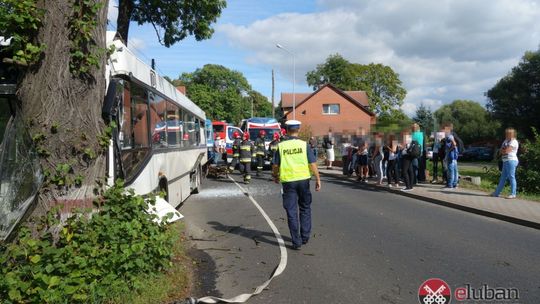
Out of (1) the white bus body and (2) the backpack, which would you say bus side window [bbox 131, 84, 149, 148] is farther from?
(2) the backpack

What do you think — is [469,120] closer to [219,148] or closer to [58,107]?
[219,148]

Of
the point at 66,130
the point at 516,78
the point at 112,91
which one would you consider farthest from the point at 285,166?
the point at 516,78

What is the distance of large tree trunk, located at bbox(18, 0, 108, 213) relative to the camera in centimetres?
462

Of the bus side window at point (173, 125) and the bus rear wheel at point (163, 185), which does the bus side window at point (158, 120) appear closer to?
the bus side window at point (173, 125)

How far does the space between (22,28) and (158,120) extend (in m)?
3.83

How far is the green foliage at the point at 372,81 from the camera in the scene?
232 feet

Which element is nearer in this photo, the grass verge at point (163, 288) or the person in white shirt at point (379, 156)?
the grass verge at point (163, 288)

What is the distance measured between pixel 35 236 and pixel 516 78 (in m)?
50.0

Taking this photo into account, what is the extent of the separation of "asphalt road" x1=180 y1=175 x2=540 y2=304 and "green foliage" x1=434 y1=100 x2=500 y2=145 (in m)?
54.0

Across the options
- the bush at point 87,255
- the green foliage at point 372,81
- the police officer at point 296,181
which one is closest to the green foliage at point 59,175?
the bush at point 87,255

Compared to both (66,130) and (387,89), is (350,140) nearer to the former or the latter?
(66,130)

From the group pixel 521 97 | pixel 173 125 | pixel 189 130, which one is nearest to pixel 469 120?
pixel 521 97

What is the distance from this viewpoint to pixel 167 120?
9.25m

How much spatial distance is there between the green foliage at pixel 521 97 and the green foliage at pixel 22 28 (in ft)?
152
